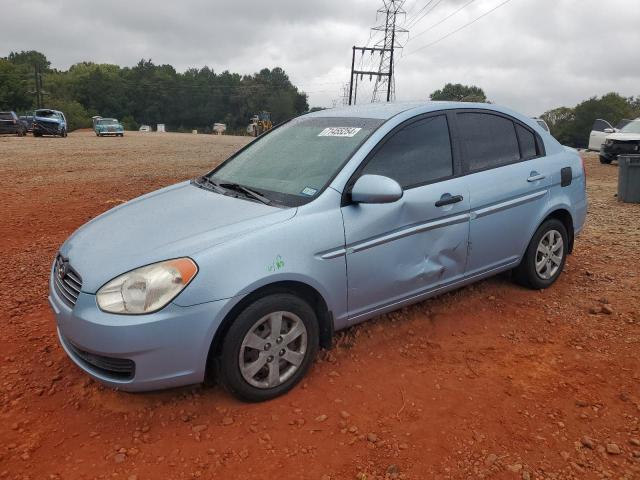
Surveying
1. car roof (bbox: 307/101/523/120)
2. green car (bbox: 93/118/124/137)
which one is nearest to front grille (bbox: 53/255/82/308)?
car roof (bbox: 307/101/523/120)

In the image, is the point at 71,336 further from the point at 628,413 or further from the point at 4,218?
the point at 4,218

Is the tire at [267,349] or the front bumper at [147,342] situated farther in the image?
the tire at [267,349]

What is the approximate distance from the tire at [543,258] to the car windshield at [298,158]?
1.83 meters

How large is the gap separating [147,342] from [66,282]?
0.73 meters

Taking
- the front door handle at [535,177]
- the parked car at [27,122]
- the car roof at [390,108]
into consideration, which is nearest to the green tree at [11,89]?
the parked car at [27,122]

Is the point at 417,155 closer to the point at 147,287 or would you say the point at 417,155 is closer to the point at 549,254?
the point at 549,254

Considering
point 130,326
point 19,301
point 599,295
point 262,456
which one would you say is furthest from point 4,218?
point 599,295

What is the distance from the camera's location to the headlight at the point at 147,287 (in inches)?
101

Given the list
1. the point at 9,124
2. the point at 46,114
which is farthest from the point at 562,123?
the point at 9,124

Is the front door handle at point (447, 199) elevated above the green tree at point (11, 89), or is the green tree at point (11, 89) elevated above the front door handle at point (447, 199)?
the green tree at point (11, 89)

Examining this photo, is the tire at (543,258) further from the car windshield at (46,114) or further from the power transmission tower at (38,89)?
the power transmission tower at (38,89)

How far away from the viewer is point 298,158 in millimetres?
3555

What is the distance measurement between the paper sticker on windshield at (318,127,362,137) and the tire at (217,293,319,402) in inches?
49.6

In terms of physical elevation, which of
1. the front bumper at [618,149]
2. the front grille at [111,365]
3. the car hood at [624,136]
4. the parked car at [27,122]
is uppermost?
the parked car at [27,122]
